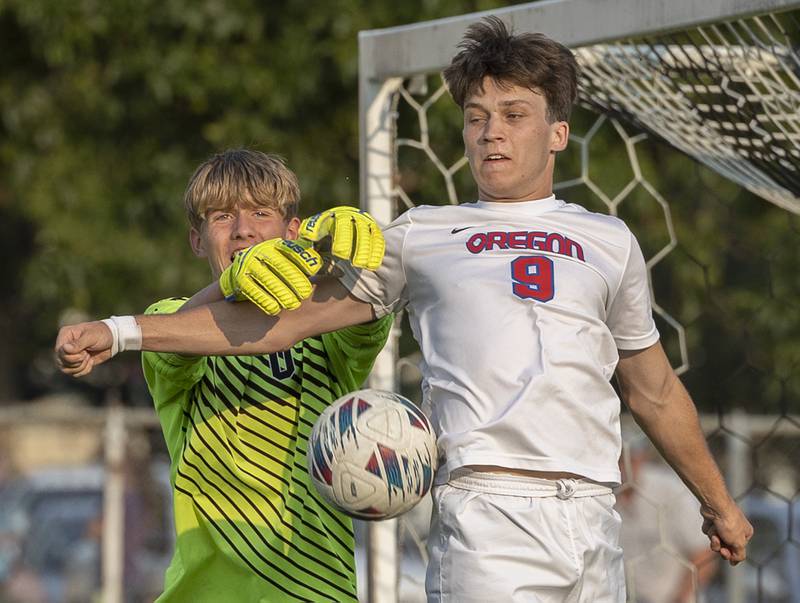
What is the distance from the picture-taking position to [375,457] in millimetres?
3098

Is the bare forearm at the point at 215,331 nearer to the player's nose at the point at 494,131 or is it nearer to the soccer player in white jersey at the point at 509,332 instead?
the soccer player in white jersey at the point at 509,332

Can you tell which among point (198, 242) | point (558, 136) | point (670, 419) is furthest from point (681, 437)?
point (198, 242)

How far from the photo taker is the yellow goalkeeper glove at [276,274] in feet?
10.1

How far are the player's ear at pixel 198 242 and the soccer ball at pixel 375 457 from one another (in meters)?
0.97

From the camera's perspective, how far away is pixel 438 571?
10.2 ft

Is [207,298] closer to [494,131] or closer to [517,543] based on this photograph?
[494,131]

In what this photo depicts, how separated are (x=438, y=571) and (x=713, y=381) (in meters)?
8.98

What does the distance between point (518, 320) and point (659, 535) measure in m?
6.71

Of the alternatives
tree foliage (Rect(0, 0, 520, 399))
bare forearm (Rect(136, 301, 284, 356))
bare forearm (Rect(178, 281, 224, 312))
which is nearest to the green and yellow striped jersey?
bare forearm (Rect(178, 281, 224, 312))

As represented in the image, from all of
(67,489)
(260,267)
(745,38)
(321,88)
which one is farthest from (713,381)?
(260,267)

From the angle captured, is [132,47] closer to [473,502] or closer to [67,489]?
[67,489]

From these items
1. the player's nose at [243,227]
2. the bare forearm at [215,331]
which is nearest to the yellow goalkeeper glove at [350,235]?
the bare forearm at [215,331]

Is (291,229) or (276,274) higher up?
(276,274)

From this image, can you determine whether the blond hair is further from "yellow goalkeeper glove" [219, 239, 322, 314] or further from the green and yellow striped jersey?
"yellow goalkeeper glove" [219, 239, 322, 314]
